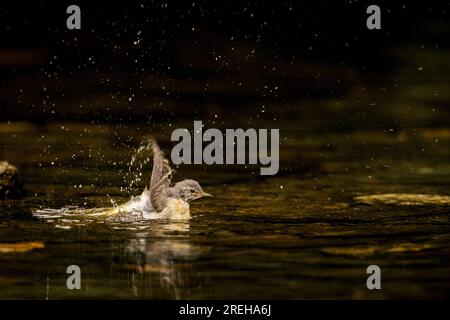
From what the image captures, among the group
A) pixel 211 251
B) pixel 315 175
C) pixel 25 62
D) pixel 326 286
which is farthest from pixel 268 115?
pixel 326 286

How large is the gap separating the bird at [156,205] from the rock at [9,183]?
0.59 metres

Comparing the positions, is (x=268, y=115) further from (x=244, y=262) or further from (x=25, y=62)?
(x=244, y=262)

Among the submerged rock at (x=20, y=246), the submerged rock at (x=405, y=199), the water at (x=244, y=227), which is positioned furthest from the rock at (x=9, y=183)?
the submerged rock at (x=405, y=199)

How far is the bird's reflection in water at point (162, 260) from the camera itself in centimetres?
607

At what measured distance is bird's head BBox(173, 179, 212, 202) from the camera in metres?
8.42

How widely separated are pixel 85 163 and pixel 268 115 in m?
3.25

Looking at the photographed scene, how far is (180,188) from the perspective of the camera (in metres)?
8.50

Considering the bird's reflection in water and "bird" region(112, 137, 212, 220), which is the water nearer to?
the bird's reflection in water

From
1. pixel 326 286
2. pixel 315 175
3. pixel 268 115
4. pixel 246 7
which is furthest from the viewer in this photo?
pixel 246 7

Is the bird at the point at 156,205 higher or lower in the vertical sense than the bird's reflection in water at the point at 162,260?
higher

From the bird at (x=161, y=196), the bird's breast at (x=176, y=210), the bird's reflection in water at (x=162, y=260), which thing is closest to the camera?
the bird's reflection in water at (x=162, y=260)

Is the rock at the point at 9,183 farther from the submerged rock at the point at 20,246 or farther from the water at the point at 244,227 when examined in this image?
the submerged rock at the point at 20,246

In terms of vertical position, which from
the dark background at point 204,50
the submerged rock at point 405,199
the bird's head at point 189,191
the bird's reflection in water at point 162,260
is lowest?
the bird's reflection in water at point 162,260

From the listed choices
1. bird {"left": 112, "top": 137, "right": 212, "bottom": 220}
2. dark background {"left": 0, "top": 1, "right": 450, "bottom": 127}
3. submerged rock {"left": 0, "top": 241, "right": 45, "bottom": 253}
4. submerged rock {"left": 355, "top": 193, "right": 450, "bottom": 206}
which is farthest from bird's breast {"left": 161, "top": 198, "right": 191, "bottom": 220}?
dark background {"left": 0, "top": 1, "right": 450, "bottom": 127}
